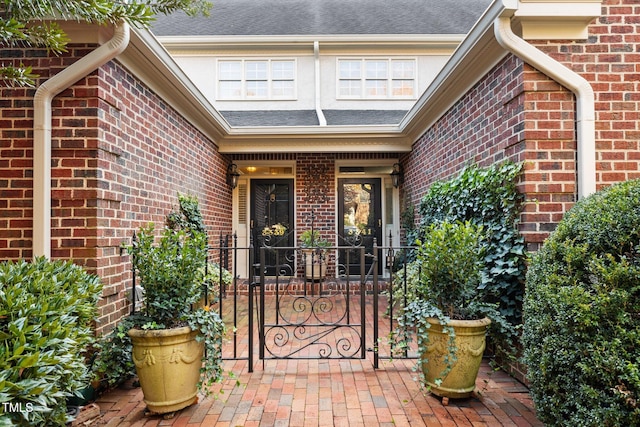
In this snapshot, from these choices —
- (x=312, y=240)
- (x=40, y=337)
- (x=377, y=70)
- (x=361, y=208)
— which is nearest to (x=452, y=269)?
(x=40, y=337)

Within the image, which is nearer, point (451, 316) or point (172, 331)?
point (172, 331)

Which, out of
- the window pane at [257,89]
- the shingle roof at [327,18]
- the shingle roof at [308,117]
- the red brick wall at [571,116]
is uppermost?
the shingle roof at [327,18]

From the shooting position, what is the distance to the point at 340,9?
9594 mm

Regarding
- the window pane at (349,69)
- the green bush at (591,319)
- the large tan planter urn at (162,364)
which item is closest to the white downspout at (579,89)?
the green bush at (591,319)

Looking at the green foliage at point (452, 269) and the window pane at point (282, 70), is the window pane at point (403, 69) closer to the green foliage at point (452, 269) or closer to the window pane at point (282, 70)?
the window pane at point (282, 70)

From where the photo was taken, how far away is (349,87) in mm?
8172

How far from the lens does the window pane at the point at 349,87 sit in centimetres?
815

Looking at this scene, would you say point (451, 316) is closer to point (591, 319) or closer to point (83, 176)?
point (591, 319)

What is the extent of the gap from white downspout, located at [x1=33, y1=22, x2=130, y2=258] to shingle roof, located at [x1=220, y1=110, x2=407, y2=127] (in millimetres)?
4173

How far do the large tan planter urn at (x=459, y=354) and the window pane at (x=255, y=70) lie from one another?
7.06m

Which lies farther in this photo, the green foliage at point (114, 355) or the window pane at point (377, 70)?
the window pane at point (377, 70)

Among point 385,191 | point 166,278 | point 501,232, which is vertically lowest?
point 166,278

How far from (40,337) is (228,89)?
289 inches

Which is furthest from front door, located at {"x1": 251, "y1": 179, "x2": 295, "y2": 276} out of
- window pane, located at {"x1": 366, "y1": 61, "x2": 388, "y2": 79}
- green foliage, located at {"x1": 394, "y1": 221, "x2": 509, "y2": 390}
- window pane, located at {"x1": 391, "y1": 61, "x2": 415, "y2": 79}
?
green foliage, located at {"x1": 394, "y1": 221, "x2": 509, "y2": 390}
